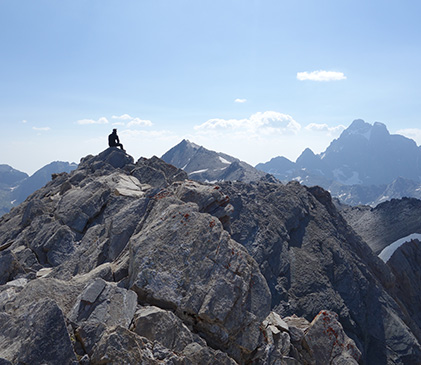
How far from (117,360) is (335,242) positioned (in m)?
42.9

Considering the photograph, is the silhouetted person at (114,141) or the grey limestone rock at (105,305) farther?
the silhouetted person at (114,141)

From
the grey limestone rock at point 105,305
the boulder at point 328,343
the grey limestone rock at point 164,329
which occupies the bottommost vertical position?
the boulder at point 328,343

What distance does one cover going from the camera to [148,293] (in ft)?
46.3

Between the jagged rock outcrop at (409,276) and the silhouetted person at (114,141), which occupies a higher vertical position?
the silhouetted person at (114,141)

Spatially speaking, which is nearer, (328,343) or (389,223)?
(328,343)

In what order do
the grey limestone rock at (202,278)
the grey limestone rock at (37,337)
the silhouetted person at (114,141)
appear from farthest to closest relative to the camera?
the silhouetted person at (114,141), the grey limestone rock at (202,278), the grey limestone rock at (37,337)

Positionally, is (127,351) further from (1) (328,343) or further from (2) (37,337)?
(1) (328,343)

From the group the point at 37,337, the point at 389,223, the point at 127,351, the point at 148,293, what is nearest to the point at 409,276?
the point at 389,223

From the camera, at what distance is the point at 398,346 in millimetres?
38031

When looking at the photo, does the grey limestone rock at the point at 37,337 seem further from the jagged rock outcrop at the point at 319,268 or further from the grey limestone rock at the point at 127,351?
the jagged rock outcrop at the point at 319,268

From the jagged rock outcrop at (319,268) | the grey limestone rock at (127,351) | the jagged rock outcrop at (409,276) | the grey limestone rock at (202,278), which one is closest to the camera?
the grey limestone rock at (127,351)

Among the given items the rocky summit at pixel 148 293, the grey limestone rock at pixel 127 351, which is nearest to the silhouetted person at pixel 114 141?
the rocky summit at pixel 148 293

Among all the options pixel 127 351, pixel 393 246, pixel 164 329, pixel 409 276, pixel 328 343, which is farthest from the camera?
pixel 393 246

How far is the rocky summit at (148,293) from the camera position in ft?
37.2
